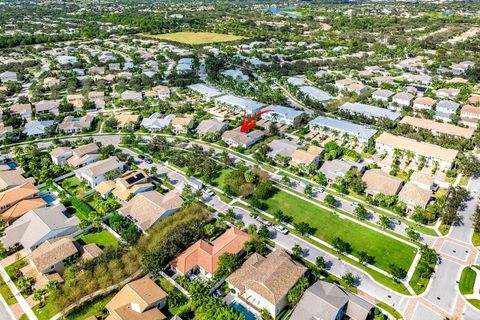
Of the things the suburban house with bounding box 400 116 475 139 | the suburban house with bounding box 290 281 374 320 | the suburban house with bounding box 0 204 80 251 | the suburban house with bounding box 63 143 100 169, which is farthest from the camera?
the suburban house with bounding box 400 116 475 139

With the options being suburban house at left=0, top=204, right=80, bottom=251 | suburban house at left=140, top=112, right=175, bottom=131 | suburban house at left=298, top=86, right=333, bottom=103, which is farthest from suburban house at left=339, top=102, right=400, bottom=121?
suburban house at left=0, top=204, right=80, bottom=251

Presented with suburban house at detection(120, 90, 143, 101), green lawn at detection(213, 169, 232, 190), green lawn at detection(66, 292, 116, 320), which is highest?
suburban house at detection(120, 90, 143, 101)

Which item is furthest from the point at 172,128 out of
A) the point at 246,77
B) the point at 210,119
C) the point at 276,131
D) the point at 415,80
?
the point at 415,80

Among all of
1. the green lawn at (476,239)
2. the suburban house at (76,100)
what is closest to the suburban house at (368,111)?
the green lawn at (476,239)

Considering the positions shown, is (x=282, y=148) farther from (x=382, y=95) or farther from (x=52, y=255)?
(x=382, y=95)

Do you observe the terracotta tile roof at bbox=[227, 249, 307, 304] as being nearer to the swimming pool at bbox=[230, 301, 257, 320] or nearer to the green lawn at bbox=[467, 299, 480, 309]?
the swimming pool at bbox=[230, 301, 257, 320]

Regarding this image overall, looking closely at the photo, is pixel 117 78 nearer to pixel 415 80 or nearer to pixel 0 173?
pixel 0 173
